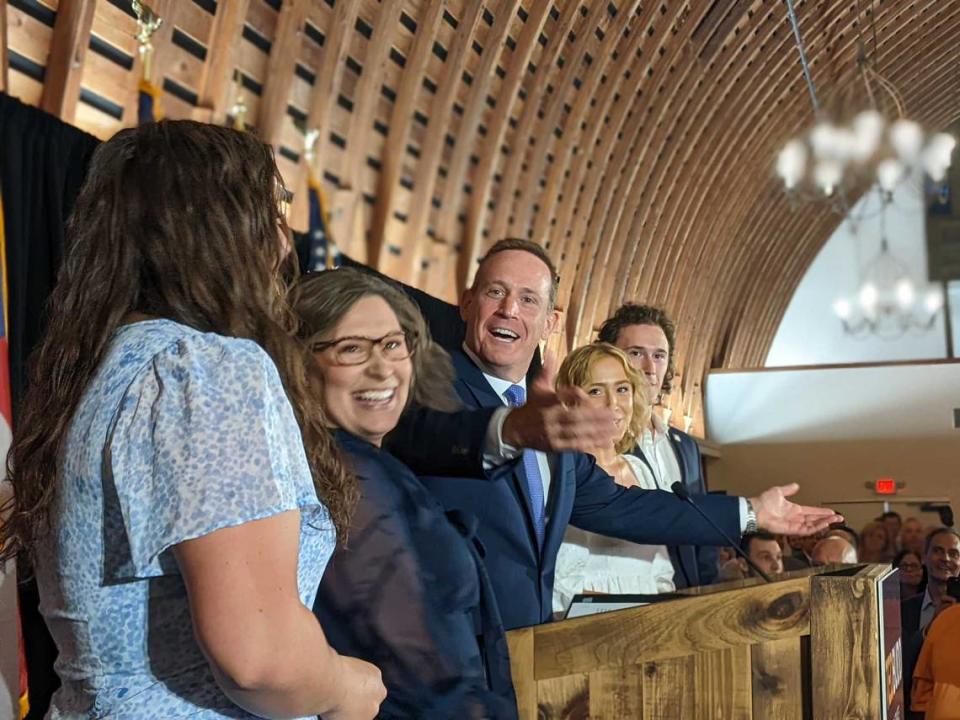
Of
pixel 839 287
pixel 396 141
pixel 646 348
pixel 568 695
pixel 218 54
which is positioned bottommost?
pixel 568 695

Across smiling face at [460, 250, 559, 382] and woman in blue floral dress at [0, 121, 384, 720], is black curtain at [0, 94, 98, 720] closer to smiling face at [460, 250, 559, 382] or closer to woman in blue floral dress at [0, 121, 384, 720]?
smiling face at [460, 250, 559, 382]

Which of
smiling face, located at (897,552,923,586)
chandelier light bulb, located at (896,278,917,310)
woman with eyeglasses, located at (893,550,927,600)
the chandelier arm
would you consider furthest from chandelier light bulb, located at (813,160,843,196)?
chandelier light bulb, located at (896,278,917,310)

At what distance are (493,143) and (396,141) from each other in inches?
51.3

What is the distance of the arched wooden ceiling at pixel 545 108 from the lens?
596 centimetres

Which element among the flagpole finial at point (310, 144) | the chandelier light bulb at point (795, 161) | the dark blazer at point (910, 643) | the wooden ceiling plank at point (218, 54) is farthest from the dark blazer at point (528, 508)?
the chandelier light bulb at point (795, 161)

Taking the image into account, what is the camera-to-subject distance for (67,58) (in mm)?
4953

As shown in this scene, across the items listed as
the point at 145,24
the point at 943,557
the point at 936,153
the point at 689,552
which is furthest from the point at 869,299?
the point at 689,552

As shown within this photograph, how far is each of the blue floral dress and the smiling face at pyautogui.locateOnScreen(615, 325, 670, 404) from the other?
2893 mm

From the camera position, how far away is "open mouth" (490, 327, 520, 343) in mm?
2957

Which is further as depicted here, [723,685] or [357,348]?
[723,685]

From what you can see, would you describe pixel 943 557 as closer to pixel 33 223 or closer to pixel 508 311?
pixel 508 311

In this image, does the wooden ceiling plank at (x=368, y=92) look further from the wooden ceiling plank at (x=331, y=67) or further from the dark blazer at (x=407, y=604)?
the dark blazer at (x=407, y=604)

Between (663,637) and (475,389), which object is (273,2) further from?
(663,637)

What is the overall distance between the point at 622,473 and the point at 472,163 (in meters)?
5.80
